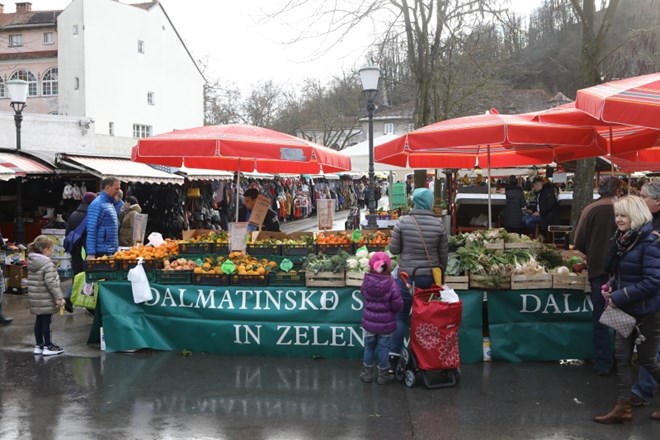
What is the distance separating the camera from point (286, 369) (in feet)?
21.6

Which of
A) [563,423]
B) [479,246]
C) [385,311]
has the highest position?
[479,246]

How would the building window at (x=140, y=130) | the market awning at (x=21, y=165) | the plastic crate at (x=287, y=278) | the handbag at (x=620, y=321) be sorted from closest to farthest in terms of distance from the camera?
the handbag at (x=620, y=321)
the plastic crate at (x=287, y=278)
the market awning at (x=21, y=165)
the building window at (x=140, y=130)

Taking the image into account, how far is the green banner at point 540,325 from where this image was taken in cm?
673

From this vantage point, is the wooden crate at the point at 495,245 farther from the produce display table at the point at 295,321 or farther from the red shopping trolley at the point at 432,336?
the red shopping trolley at the point at 432,336

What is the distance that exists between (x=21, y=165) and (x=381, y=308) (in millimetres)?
11172

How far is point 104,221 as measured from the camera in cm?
814

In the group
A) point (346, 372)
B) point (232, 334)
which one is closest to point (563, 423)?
point (346, 372)

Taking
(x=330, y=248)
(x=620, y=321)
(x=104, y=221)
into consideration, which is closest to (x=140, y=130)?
(x=104, y=221)

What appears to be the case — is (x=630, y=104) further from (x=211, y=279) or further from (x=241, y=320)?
(x=211, y=279)

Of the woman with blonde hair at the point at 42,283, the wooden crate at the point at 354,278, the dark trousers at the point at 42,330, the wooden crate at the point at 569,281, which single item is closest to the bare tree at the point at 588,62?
the wooden crate at the point at 569,281

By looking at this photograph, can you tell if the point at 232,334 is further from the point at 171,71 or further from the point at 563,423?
the point at 171,71

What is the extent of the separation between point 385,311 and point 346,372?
96cm

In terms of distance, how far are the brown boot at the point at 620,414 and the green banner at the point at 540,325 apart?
1.73 metres

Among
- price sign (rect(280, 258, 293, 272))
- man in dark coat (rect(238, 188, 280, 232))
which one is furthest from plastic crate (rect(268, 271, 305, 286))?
man in dark coat (rect(238, 188, 280, 232))
